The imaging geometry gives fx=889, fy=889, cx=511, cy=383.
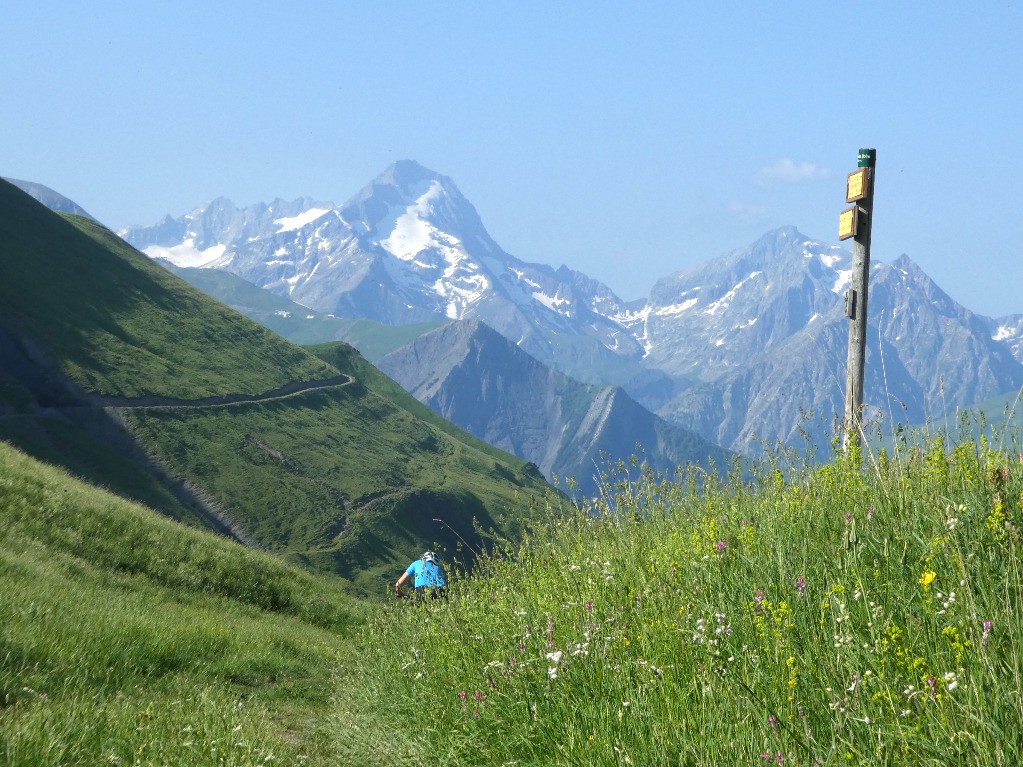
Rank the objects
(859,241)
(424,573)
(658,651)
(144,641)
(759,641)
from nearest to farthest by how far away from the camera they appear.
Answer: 1. (759,641)
2. (658,651)
3. (144,641)
4. (859,241)
5. (424,573)

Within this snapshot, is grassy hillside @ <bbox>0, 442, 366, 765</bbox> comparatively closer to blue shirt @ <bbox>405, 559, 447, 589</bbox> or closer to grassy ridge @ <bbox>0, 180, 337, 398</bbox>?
blue shirt @ <bbox>405, 559, 447, 589</bbox>

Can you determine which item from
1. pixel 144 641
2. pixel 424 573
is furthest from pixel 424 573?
pixel 144 641

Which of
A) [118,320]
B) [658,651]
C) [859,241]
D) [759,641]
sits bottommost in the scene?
[658,651]

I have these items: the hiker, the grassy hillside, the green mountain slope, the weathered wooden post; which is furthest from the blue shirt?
the green mountain slope

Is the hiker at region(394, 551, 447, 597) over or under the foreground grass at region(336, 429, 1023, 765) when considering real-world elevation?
under

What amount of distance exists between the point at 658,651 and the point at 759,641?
742 mm

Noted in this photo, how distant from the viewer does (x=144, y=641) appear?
32.3 feet

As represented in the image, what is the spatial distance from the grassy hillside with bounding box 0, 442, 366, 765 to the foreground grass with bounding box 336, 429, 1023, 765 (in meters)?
1.46

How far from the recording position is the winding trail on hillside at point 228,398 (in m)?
107

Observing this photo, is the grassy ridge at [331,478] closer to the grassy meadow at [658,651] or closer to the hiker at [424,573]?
the hiker at [424,573]

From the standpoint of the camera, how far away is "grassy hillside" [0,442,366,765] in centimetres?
607

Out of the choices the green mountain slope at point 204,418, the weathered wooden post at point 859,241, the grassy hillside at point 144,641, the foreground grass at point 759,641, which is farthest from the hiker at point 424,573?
the green mountain slope at point 204,418

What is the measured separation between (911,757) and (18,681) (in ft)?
21.9

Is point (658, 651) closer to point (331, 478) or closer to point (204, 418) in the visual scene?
point (204, 418)
